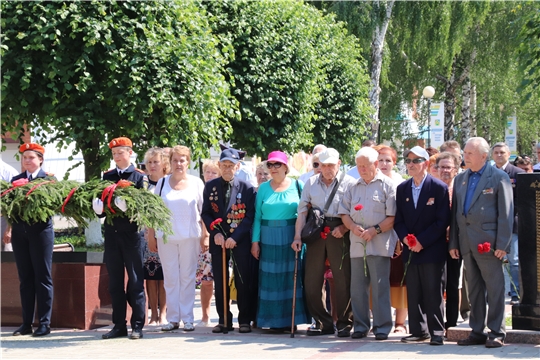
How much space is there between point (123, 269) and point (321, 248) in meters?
2.17

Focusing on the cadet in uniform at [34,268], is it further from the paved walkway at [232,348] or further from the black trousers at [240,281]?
the black trousers at [240,281]

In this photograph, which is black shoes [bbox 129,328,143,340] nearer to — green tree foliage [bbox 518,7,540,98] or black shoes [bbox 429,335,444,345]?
black shoes [bbox 429,335,444,345]

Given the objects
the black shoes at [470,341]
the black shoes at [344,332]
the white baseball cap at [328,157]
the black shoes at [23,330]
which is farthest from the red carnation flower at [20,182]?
the black shoes at [470,341]

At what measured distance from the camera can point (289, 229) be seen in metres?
9.09

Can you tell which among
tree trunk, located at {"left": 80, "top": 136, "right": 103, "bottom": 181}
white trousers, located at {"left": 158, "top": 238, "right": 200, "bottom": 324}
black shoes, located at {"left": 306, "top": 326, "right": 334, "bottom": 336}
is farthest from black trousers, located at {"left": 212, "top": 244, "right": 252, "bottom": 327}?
tree trunk, located at {"left": 80, "top": 136, "right": 103, "bottom": 181}

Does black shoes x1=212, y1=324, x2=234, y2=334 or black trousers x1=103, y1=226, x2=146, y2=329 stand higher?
black trousers x1=103, y1=226, x2=146, y2=329

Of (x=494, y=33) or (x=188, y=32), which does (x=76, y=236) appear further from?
(x=494, y=33)

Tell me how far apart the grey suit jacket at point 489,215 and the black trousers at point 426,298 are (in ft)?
1.28

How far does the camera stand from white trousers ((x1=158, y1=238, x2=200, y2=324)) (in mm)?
9414

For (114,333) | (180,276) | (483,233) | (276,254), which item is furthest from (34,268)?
(483,233)

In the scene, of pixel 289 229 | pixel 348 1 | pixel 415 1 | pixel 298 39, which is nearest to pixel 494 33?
pixel 415 1

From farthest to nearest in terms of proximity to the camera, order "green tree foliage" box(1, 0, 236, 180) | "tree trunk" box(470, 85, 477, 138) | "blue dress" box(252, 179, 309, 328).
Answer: "tree trunk" box(470, 85, 477, 138), "green tree foliage" box(1, 0, 236, 180), "blue dress" box(252, 179, 309, 328)

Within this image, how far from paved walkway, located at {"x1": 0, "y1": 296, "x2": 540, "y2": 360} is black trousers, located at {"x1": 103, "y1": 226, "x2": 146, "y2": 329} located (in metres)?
0.31

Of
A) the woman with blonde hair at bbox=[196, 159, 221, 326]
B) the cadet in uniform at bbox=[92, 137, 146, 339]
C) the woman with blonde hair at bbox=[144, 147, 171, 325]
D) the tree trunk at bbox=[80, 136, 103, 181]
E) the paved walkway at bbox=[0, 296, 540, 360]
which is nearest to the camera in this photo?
the paved walkway at bbox=[0, 296, 540, 360]
